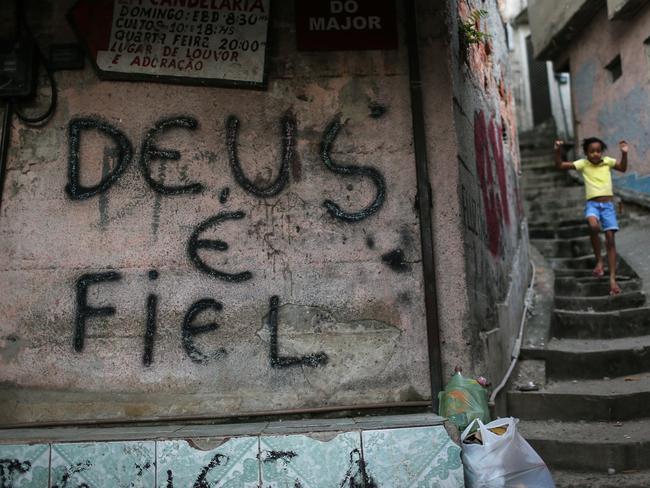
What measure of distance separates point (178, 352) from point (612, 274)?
15.3 ft

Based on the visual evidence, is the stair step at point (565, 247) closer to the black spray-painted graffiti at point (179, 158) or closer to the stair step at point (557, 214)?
the stair step at point (557, 214)

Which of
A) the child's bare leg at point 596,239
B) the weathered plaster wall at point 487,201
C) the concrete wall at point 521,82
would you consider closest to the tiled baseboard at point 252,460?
the weathered plaster wall at point 487,201

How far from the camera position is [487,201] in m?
4.73

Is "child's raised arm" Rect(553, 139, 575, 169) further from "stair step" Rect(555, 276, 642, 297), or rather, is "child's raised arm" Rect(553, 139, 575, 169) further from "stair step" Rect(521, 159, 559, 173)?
"stair step" Rect(521, 159, 559, 173)

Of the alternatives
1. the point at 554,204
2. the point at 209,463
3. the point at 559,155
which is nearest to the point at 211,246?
the point at 209,463

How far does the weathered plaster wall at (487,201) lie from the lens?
381 centimetres

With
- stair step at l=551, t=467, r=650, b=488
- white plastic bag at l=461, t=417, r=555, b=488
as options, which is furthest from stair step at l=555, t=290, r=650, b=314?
white plastic bag at l=461, t=417, r=555, b=488

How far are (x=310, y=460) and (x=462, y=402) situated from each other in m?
0.89

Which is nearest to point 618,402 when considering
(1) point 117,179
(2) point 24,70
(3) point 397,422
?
(3) point 397,422

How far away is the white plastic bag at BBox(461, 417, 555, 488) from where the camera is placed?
2.82 meters

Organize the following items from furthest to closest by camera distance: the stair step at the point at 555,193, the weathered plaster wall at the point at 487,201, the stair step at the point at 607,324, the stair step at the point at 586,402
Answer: the stair step at the point at 555,193
the stair step at the point at 607,324
the stair step at the point at 586,402
the weathered plaster wall at the point at 487,201

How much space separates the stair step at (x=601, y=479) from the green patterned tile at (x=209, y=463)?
192 centimetres

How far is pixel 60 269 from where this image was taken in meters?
3.54

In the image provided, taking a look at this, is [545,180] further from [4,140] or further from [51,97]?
[4,140]
